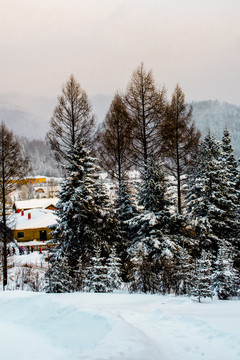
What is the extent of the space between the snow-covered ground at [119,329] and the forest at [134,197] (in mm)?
2707

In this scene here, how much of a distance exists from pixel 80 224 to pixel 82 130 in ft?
20.1

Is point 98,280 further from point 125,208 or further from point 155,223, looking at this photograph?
point 125,208

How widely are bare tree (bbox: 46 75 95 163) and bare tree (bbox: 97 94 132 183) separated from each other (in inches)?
55.2

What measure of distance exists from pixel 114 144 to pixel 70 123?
12.1 feet

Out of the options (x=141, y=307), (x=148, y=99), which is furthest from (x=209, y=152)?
(x=141, y=307)

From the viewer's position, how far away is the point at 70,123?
16031 millimetres

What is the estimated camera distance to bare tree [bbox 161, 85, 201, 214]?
17.3 metres

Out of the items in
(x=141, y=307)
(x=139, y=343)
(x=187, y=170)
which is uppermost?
(x=187, y=170)

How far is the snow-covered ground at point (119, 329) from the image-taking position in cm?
380

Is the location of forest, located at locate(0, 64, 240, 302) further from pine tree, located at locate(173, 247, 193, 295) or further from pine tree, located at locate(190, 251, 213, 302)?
pine tree, located at locate(190, 251, 213, 302)

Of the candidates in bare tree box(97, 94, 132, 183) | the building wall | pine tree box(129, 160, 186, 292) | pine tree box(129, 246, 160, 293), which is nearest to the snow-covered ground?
pine tree box(129, 246, 160, 293)

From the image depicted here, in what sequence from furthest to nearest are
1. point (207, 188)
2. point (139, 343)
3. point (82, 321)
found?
point (207, 188)
point (82, 321)
point (139, 343)

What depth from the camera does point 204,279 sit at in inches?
308

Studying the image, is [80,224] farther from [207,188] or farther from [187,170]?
[187,170]
